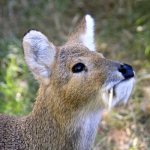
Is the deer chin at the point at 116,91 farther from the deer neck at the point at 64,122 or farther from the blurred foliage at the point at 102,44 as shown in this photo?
the blurred foliage at the point at 102,44

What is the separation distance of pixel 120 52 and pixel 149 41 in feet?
1.55

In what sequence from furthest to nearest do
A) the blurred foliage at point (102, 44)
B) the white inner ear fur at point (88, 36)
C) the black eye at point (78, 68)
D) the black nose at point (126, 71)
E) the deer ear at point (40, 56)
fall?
1. the blurred foliage at point (102, 44)
2. the white inner ear fur at point (88, 36)
3. the deer ear at point (40, 56)
4. the black eye at point (78, 68)
5. the black nose at point (126, 71)

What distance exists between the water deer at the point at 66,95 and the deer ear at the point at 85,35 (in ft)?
0.22

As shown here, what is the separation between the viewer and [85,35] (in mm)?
4777

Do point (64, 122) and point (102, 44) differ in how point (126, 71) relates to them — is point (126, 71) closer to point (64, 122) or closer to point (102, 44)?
point (64, 122)

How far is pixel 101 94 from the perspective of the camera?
422 centimetres

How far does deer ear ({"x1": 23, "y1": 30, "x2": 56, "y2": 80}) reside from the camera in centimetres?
448

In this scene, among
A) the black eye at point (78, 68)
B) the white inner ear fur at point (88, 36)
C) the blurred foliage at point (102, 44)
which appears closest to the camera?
the black eye at point (78, 68)

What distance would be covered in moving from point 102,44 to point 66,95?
3.22 metres

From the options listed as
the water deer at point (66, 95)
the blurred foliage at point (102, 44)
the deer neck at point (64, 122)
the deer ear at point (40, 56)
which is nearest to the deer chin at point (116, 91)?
the water deer at point (66, 95)

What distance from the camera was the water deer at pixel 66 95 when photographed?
4.23m

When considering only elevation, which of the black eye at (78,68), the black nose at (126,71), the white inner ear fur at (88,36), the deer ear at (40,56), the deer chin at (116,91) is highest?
the white inner ear fur at (88,36)

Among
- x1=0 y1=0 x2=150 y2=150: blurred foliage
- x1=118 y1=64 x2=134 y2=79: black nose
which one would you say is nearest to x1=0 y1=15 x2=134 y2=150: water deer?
x1=118 y1=64 x2=134 y2=79: black nose

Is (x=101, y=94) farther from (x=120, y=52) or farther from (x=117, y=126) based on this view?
(x=120, y=52)
